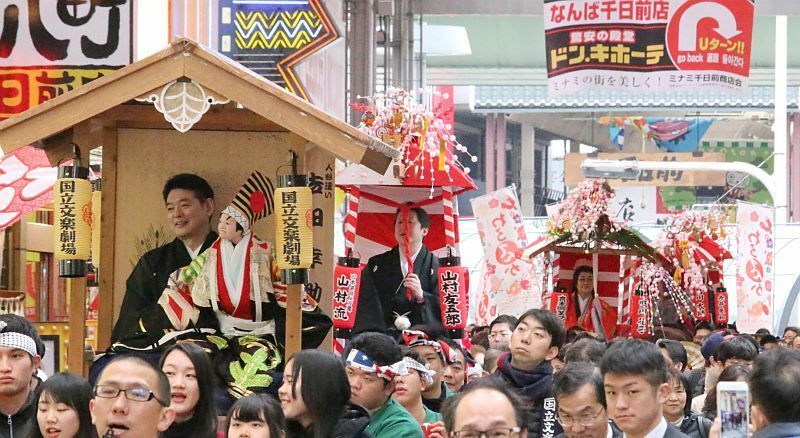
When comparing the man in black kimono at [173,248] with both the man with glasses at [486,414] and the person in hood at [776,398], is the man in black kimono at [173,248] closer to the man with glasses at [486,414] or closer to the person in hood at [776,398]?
the man with glasses at [486,414]

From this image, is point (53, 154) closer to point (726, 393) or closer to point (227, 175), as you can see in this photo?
point (227, 175)

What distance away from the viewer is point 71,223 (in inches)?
337

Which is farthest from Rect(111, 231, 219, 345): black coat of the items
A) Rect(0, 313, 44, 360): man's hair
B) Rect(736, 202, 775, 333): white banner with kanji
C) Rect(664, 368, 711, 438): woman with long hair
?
Rect(736, 202, 775, 333): white banner with kanji

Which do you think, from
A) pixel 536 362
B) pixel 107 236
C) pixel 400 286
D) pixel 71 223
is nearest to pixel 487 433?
pixel 536 362

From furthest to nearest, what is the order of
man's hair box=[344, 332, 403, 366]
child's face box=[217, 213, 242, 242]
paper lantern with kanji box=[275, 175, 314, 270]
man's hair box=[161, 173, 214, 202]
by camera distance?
man's hair box=[161, 173, 214, 202] → child's face box=[217, 213, 242, 242] → paper lantern with kanji box=[275, 175, 314, 270] → man's hair box=[344, 332, 403, 366]

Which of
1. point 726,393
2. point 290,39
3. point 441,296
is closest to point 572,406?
point 726,393

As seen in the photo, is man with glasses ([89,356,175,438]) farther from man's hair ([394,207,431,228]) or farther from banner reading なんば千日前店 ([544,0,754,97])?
banner reading なんば千日前店 ([544,0,754,97])

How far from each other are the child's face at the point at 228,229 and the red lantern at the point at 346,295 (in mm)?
2831

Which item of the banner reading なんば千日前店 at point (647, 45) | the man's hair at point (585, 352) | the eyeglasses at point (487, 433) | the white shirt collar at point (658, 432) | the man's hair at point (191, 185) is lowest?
the white shirt collar at point (658, 432)

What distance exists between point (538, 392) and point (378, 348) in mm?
1207

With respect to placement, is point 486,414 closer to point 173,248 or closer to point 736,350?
point 173,248

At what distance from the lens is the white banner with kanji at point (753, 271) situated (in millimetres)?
19594

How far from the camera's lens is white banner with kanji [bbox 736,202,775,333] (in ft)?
64.3

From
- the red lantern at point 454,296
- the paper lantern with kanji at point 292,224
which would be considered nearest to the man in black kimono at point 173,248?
the paper lantern with kanji at point 292,224
